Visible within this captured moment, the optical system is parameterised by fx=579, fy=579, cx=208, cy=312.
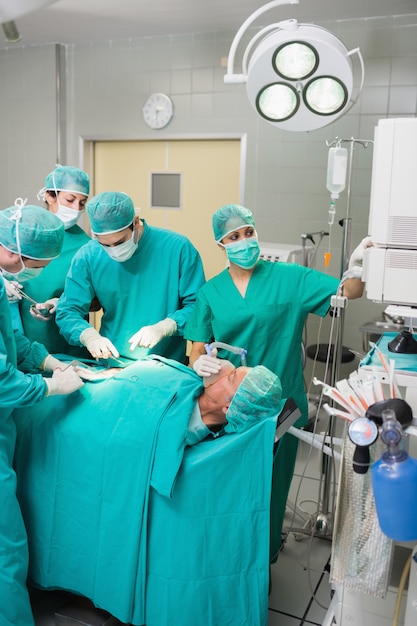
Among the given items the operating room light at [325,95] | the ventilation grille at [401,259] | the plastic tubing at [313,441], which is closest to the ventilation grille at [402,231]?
the ventilation grille at [401,259]

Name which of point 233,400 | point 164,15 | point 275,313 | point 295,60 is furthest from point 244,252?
point 164,15

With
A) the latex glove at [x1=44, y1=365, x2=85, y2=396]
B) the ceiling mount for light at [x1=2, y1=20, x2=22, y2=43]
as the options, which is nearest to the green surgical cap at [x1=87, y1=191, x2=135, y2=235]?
the latex glove at [x1=44, y1=365, x2=85, y2=396]

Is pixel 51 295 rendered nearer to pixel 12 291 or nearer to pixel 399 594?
pixel 12 291

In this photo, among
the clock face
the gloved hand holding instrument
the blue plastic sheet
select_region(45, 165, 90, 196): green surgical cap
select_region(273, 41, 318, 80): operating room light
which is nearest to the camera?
the blue plastic sheet

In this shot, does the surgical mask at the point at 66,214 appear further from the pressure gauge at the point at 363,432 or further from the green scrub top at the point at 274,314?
the pressure gauge at the point at 363,432

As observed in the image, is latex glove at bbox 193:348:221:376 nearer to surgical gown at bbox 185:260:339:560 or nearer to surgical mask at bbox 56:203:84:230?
surgical gown at bbox 185:260:339:560

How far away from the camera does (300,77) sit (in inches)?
91.7

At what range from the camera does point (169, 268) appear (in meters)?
2.38

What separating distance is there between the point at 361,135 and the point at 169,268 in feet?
6.70

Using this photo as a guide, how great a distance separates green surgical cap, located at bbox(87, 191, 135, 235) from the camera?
212cm

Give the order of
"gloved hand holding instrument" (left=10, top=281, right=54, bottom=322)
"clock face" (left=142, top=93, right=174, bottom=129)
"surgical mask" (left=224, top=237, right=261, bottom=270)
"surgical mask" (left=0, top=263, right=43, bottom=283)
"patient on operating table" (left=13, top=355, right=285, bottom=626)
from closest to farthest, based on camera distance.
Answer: "patient on operating table" (left=13, top=355, right=285, bottom=626)
"surgical mask" (left=0, top=263, right=43, bottom=283)
"surgical mask" (left=224, top=237, right=261, bottom=270)
"gloved hand holding instrument" (left=10, top=281, right=54, bottom=322)
"clock face" (left=142, top=93, right=174, bottom=129)

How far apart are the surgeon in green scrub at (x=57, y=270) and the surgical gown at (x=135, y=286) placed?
0.56 ft

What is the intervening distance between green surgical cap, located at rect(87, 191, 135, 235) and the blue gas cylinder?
1397mm

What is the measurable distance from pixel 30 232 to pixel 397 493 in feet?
4.16
